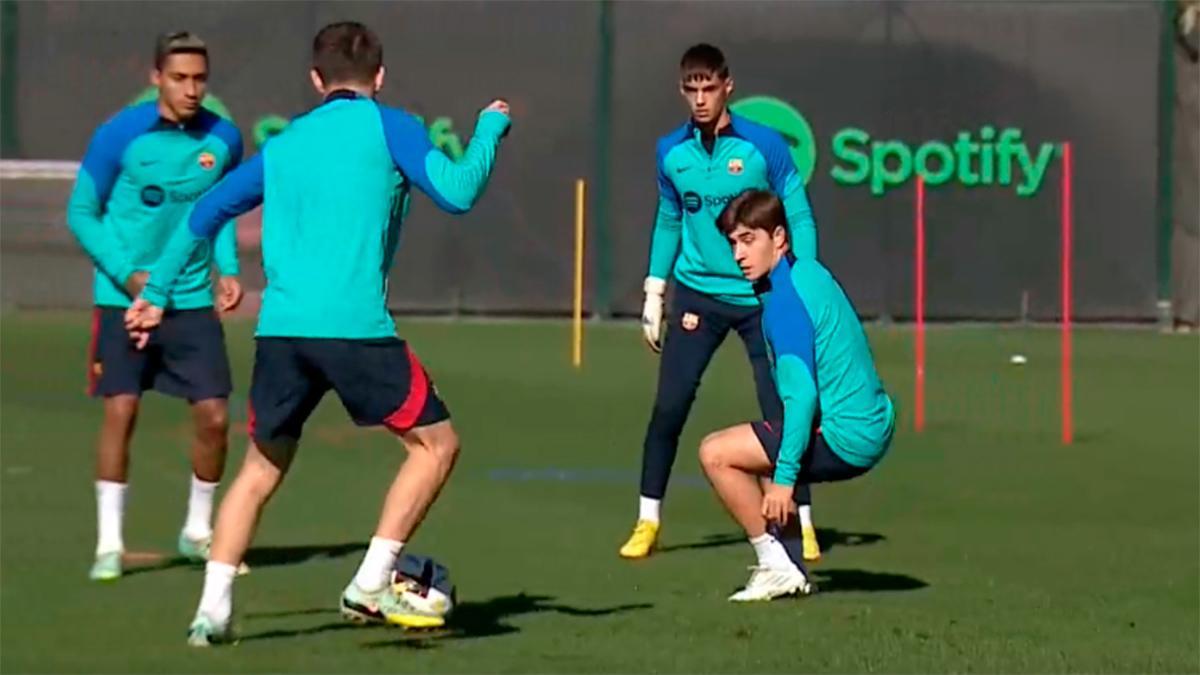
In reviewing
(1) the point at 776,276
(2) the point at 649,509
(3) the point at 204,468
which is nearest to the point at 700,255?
(2) the point at 649,509

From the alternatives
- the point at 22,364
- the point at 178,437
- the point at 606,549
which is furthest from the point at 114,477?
the point at 22,364

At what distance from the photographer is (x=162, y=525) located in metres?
10.3

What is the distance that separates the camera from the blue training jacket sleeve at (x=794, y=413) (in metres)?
7.92

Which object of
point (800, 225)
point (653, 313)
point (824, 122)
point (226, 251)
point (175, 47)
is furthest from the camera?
point (824, 122)

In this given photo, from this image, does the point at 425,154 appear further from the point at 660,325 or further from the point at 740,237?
the point at 660,325

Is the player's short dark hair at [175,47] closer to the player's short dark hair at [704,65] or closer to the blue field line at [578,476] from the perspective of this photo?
the player's short dark hair at [704,65]

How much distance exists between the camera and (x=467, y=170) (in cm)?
719

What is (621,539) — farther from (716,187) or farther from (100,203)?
(100,203)

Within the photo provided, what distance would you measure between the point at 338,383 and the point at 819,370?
1.69 m

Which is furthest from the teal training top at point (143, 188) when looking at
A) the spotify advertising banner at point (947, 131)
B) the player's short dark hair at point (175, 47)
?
the spotify advertising banner at point (947, 131)

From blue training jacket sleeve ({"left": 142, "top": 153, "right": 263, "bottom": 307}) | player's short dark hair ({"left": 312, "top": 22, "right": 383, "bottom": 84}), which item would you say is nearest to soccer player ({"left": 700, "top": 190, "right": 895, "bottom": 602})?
player's short dark hair ({"left": 312, "top": 22, "right": 383, "bottom": 84})

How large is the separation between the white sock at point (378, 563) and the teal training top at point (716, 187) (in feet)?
7.99

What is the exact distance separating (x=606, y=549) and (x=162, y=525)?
1883 mm

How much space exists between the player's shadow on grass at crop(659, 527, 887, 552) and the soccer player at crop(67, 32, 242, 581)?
1936 mm
